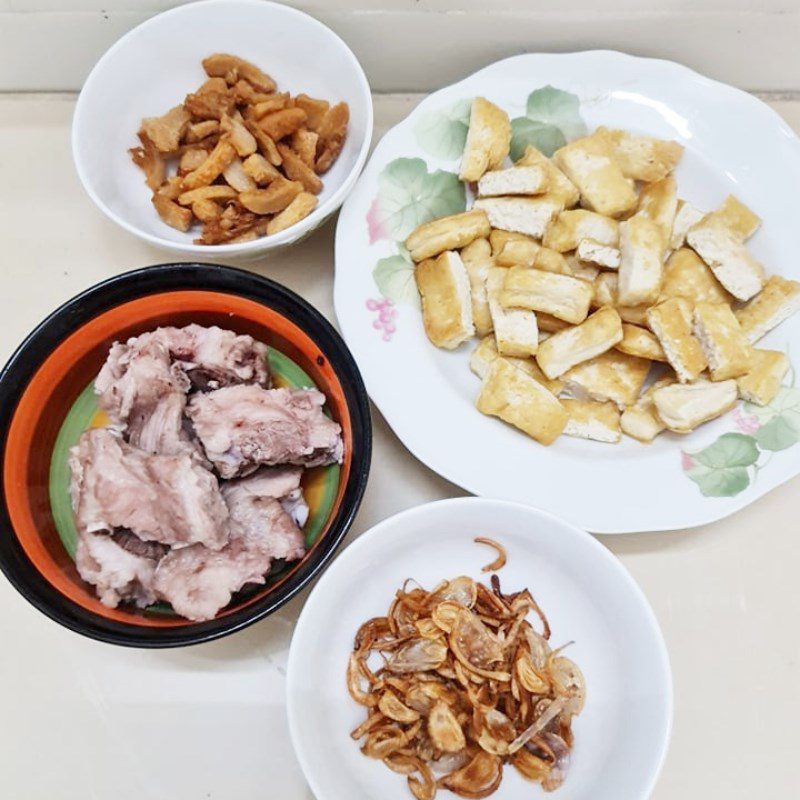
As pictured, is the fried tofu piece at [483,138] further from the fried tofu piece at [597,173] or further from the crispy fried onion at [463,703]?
the crispy fried onion at [463,703]

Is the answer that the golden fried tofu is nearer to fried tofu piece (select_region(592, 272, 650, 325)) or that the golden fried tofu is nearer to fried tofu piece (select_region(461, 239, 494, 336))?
fried tofu piece (select_region(461, 239, 494, 336))

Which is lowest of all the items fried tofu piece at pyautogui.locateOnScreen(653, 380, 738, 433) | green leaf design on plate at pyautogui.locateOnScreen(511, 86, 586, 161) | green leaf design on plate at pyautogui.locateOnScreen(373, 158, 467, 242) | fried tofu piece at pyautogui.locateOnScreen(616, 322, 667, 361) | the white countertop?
the white countertop

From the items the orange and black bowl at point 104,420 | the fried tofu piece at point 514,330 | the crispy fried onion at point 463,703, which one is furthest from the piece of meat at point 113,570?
the fried tofu piece at point 514,330

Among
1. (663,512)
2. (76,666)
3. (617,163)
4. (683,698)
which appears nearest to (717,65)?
(617,163)

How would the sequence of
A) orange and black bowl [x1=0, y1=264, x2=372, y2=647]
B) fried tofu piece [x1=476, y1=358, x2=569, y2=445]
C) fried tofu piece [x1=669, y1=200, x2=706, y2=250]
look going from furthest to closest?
fried tofu piece [x1=669, y1=200, x2=706, y2=250]
fried tofu piece [x1=476, y1=358, x2=569, y2=445]
orange and black bowl [x1=0, y1=264, x2=372, y2=647]

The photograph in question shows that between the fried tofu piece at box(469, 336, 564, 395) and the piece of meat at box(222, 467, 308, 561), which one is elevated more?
the fried tofu piece at box(469, 336, 564, 395)

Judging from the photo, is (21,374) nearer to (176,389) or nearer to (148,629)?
(176,389)

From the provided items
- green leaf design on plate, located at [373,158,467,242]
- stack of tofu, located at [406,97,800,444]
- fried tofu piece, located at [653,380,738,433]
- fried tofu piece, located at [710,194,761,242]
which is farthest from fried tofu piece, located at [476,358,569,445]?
fried tofu piece, located at [710,194,761,242]
